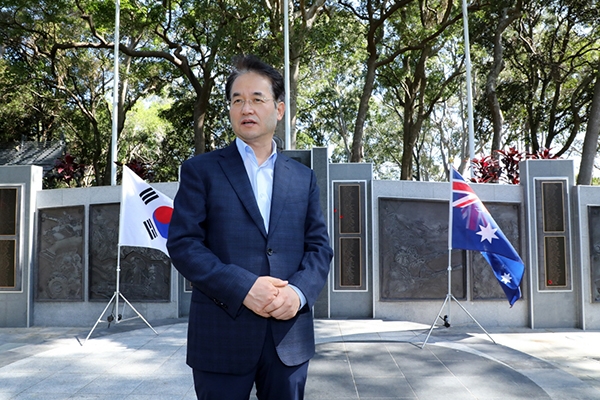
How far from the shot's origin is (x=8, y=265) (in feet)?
27.0

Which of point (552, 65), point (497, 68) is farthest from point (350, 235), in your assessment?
point (552, 65)

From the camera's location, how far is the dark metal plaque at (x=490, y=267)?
801 centimetres

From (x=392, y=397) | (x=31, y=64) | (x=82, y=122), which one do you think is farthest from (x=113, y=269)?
(x=82, y=122)

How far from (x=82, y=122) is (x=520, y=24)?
16251mm

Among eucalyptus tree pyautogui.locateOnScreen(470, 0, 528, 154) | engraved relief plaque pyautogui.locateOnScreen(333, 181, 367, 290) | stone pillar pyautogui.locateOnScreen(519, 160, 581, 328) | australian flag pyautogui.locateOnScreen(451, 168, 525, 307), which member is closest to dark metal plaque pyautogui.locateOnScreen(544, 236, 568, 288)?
stone pillar pyautogui.locateOnScreen(519, 160, 581, 328)

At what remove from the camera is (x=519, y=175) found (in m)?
8.35

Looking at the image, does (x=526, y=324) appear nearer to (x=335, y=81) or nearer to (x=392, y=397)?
(x=392, y=397)

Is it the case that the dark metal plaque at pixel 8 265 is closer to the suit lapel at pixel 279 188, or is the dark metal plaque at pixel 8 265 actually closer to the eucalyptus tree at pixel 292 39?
the eucalyptus tree at pixel 292 39

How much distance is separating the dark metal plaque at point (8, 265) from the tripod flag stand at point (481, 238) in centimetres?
629

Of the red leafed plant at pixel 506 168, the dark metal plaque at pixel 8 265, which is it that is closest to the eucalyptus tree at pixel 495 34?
the red leafed plant at pixel 506 168

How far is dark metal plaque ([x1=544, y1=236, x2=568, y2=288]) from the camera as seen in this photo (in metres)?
7.82

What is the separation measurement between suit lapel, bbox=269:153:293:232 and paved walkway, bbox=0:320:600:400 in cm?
268

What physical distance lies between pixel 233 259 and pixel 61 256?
7.43m

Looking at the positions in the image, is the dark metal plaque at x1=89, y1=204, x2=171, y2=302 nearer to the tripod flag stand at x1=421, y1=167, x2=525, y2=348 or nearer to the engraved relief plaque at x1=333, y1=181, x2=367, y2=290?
the engraved relief plaque at x1=333, y1=181, x2=367, y2=290
